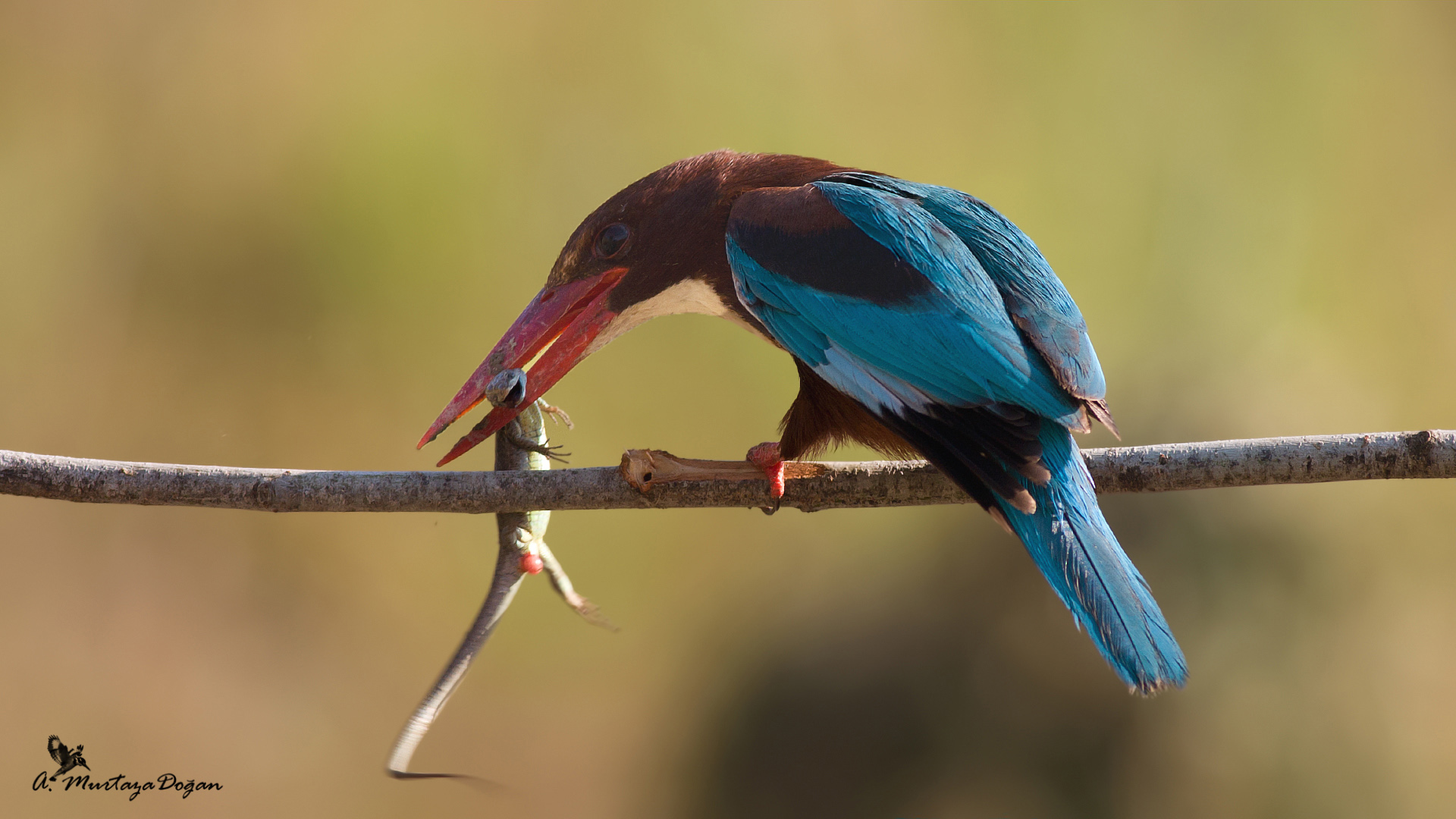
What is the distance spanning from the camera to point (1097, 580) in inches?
45.6

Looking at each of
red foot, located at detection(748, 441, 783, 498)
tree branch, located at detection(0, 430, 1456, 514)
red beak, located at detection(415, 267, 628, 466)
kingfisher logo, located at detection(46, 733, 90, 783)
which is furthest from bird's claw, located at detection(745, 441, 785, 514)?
kingfisher logo, located at detection(46, 733, 90, 783)

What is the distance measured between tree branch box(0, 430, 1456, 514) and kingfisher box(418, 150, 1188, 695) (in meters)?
0.12

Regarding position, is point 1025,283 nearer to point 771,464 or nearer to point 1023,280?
point 1023,280

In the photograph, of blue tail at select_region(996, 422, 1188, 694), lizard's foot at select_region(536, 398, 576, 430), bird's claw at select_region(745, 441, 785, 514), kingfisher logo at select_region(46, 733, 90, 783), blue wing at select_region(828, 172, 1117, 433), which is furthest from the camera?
kingfisher logo at select_region(46, 733, 90, 783)

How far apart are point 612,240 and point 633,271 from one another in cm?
6

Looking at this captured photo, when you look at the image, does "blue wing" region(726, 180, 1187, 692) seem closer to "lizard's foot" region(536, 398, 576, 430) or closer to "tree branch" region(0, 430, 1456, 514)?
"tree branch" region(0, 430, 1456, 514)

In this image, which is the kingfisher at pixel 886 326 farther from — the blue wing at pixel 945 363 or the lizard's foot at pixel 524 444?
the lizard's foot at pixel 524 444

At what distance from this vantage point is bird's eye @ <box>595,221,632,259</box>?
154 cm

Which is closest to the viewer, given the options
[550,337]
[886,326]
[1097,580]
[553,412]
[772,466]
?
[1097,580]

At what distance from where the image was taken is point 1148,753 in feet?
7.94

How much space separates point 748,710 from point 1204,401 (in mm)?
1406

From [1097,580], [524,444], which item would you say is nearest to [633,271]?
[524,444]

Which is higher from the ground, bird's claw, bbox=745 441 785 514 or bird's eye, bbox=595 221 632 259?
bird's eye, bbox=595 221 632 259

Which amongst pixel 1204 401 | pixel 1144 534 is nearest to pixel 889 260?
pixel 1144 534
